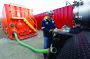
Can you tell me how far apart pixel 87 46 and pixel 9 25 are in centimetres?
782

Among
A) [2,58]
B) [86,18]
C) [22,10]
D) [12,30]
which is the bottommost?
[2,58]

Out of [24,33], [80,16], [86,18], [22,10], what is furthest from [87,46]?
[22,10]

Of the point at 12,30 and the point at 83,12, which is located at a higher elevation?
the point at 83,12

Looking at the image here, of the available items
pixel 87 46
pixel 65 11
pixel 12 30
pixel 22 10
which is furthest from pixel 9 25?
pixel 87 46

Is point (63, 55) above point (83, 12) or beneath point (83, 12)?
beneath

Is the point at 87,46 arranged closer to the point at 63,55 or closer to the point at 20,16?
the point at 63,55

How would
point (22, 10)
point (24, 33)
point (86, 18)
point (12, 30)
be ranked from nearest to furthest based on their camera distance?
point (86, 18)
point (12, 30)
point (24, 33)
point (22, 10)

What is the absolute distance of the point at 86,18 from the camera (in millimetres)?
1677

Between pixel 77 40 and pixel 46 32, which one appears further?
pixel 46 32

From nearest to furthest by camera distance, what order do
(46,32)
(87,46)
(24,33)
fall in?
(87,46), (46,32), (24,33)

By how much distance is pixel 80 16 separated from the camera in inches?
71.3

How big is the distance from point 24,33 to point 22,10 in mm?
1734

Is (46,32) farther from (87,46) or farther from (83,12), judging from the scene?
(87,46)

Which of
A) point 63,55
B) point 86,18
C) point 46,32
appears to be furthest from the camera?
point 46,32
